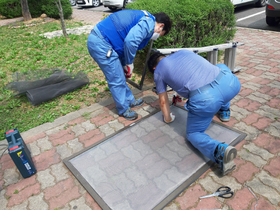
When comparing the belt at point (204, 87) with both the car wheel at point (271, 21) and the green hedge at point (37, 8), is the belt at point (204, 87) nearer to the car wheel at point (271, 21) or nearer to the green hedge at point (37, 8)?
the car wheel at point (271, 21)

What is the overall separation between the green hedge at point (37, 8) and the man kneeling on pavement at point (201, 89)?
8558mm

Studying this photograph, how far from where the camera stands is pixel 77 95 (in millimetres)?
3816

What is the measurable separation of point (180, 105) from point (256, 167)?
145 cm

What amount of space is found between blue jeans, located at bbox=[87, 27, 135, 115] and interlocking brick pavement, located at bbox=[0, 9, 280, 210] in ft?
1.16

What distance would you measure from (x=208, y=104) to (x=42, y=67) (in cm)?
404

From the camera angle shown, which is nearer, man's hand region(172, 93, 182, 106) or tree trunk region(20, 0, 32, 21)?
man's hand region(172, 93, 182, 106)

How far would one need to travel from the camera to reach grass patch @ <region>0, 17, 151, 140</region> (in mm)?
3328

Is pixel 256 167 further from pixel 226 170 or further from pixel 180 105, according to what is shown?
pixel 180 105

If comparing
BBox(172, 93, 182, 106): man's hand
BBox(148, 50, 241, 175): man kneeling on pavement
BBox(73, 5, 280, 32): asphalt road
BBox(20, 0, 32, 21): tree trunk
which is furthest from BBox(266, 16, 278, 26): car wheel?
BBox(20, 0, 32, 21): tree trunk

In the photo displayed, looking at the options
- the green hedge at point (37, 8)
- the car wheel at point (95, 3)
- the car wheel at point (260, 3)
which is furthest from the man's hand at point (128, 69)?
the car wheel at point (95, 3)

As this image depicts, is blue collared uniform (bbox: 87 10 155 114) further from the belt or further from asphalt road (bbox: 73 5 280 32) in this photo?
asphalt road (bbox: 73 5 280 32)

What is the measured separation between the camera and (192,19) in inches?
151

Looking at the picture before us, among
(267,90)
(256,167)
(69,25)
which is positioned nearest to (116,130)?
(256,167)

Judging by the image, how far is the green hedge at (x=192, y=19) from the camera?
3.82 m
